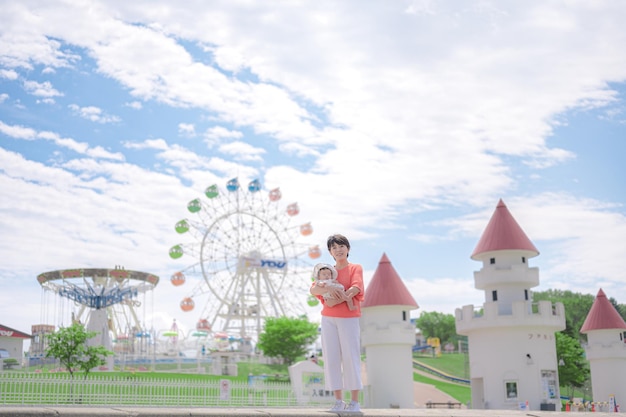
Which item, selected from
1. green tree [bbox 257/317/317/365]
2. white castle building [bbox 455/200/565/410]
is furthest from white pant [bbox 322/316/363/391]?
green tree [bbox 257/317/317/365]

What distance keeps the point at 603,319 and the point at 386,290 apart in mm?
10528

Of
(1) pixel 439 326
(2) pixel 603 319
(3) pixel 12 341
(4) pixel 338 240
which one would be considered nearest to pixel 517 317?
(2) pixel 603 319

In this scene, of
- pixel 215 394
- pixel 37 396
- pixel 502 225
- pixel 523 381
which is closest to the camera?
pixel 37 396

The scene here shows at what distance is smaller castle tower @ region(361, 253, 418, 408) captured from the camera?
3161 cm

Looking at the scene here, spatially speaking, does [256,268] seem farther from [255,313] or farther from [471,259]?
[471,259]

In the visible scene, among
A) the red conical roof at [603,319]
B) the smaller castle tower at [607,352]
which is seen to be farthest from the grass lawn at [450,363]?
the red conical roof at [603,319]

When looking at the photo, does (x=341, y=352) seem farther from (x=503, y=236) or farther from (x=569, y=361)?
(x=569, y=361)

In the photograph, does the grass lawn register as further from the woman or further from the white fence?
the woman

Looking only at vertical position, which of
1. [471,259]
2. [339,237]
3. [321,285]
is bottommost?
[321,285]

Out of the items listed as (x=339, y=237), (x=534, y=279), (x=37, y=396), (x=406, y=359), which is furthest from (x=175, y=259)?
(x=339, y=237)

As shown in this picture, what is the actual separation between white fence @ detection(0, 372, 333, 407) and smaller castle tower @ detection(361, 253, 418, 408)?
342cm

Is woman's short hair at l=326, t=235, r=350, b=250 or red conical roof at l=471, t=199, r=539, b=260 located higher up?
red conical roof at l=471, t=199, r=539, b=260

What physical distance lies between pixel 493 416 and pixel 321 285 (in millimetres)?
2284

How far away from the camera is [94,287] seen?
53156 millimetres
